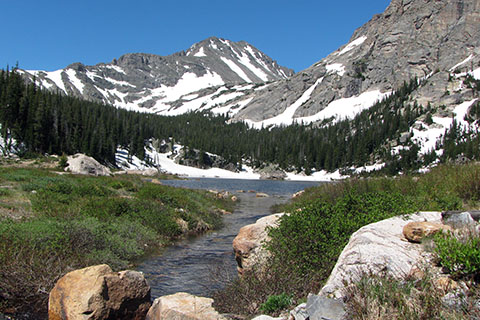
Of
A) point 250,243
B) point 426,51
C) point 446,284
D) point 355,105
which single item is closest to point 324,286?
point 446,284

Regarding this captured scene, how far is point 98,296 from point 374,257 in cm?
564

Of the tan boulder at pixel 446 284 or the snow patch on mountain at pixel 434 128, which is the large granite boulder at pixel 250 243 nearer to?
the tan boulder at pixel 446 284

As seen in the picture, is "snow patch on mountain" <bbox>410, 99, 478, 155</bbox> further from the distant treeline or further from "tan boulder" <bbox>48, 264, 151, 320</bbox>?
"tan boulder" <bbox>48, 264, 151, 320</bbox>

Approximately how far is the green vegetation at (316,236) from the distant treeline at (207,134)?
2629 inches

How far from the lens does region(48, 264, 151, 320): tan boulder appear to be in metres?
6.59

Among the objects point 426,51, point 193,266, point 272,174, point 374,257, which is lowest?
point 193,266

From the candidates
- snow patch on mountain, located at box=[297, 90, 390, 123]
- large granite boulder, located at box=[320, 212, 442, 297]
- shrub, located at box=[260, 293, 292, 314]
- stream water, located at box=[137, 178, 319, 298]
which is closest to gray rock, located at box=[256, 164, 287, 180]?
snow patch on mountain, located at box=[297, 90, 390, 123]

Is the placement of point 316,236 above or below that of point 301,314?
above

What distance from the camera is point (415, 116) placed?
433 ft

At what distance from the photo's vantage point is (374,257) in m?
5.42

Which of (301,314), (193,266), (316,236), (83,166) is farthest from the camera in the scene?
(83,166)

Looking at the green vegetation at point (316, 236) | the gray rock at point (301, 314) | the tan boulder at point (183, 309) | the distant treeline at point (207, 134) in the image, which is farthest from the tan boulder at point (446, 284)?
the distant treeline at point (207, 134)

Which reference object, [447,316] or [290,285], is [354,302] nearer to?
[447,316]

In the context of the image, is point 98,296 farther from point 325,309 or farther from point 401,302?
point 401,302
